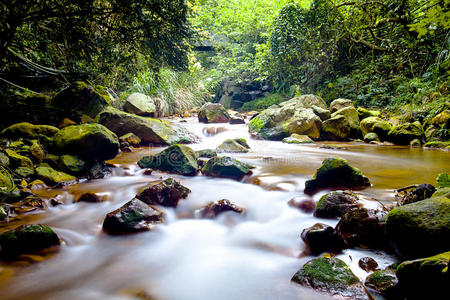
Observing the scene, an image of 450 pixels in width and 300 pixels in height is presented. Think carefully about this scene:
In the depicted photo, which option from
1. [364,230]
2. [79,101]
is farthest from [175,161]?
[79,101]

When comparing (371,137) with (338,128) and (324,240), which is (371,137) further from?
(324,240)

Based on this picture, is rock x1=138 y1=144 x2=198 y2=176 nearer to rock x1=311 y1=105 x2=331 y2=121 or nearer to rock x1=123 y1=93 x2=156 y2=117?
rock x1=123 y1=93 x2=156 y2=117

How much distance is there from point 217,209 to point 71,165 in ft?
9.34

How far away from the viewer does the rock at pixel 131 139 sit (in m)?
7.05

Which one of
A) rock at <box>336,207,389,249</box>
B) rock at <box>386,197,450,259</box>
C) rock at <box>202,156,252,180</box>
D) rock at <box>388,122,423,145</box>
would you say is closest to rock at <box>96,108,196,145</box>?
rock at <box>202,156,252,180</box>

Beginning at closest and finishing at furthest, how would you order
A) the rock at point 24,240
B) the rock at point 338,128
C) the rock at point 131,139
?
the rock at point 24,240 → the rock at point 131,139 → the rock at point 338,128

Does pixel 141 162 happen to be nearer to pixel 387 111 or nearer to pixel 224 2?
pixel 387 111

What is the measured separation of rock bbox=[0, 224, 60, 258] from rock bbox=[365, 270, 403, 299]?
2801mm

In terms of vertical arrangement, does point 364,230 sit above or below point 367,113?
below

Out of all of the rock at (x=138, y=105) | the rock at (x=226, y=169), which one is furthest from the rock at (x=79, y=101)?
the rock at (x=226, y=169)

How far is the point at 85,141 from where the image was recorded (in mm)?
4516

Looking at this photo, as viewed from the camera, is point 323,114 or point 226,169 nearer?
point 226,169

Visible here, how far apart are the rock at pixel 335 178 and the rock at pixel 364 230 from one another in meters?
1.09

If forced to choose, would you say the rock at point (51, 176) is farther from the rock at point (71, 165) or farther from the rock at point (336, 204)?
the rock at point (336, 204)
